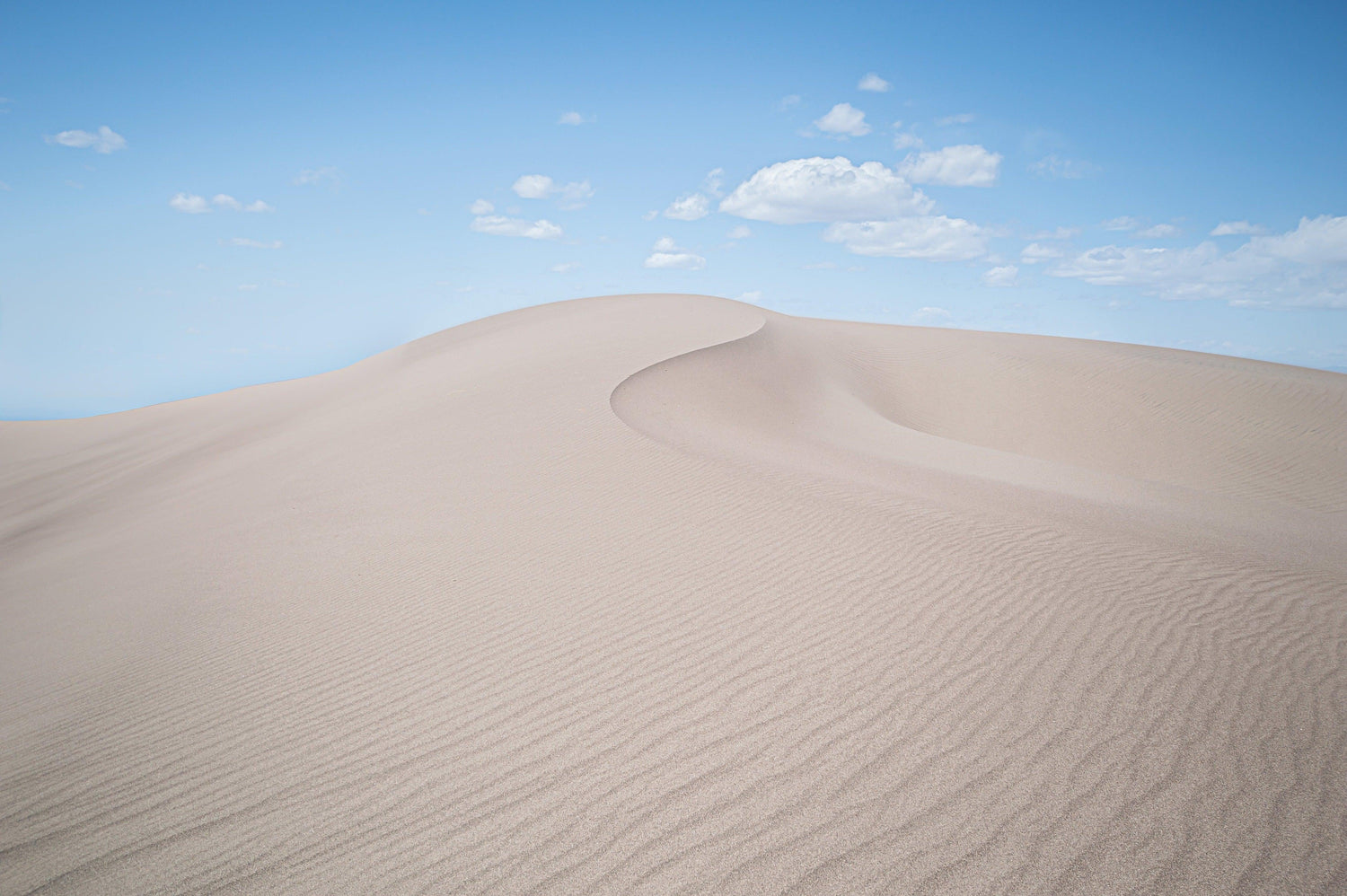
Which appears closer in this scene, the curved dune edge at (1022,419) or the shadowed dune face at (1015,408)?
the curved dune edge at (1022,419)

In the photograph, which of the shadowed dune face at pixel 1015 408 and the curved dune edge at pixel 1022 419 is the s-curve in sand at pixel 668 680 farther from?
the shadowed dune face at pixel 1015 408

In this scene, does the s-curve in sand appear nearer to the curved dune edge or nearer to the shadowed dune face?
the curved dune edge

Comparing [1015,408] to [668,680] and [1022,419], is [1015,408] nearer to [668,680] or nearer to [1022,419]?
[1022,419]

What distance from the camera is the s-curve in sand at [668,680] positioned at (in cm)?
295

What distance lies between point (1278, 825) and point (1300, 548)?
18.8 ft

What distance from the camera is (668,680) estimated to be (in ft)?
13.5

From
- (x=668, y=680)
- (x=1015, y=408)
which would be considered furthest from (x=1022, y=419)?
(x=668, y=680)

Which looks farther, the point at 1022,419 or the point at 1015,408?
the point at 1015,408

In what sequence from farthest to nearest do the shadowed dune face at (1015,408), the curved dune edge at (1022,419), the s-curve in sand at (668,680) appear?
the shadowed dune face at (1015,408), the curved dune edge at (1022,419), the s-curve in sand at (668,680)

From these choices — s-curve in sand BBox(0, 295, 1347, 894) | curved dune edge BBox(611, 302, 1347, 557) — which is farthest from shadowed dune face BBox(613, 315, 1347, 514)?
s-curve in sand BBox(0, 295, 1347, 894)

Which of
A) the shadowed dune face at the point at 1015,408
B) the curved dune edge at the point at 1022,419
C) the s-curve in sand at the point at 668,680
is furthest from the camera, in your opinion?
the shadowed dune face at the point at 1015,408

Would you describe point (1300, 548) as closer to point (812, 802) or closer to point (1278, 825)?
point (1278, 825)

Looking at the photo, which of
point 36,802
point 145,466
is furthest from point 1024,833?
point 145,466

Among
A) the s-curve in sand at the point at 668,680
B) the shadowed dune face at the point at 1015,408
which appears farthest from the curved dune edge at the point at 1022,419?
the s-curve in sand at the point at 668,680
